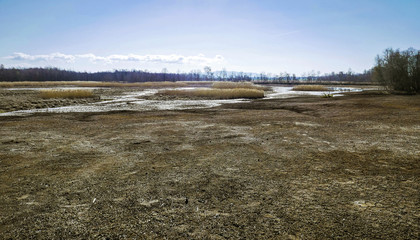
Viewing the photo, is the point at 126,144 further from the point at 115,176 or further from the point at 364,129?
the point at 364,129

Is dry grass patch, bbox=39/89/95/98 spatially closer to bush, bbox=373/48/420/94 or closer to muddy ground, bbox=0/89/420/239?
muddy ground, bbox=0/89/420/239

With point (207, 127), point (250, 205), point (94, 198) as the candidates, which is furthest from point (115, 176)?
point (207, 127)

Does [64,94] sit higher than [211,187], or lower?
higher

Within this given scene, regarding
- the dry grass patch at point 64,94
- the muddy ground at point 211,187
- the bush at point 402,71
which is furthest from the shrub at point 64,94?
the bush at point 402,71

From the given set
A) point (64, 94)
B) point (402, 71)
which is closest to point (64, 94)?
point (64, 94)

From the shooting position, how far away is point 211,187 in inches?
202

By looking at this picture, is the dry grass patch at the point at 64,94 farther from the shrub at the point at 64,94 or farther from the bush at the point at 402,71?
the bush at the point at 402,71

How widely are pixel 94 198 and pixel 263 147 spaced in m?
5.42

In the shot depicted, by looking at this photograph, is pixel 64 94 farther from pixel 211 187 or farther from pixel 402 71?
pixel 402 71

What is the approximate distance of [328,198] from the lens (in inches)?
179

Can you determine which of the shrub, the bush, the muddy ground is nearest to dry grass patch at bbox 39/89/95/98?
the shrub

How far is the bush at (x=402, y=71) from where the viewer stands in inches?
1406

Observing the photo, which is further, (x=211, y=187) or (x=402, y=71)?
(x=402, y=71)

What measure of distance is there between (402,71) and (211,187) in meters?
42.9
